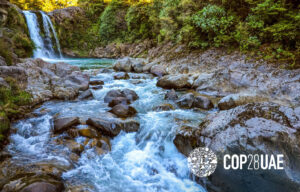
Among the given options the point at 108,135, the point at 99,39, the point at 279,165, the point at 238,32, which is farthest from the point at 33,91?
the point at 99,39

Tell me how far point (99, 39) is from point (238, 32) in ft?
78.1

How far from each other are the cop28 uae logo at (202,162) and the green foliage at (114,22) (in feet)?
Answer: 82.3

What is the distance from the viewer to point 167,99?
7461 mm

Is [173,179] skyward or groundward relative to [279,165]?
groundward

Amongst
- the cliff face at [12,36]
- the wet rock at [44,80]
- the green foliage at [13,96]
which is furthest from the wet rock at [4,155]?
the cliff face at [12,36]

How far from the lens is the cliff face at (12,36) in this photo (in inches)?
307

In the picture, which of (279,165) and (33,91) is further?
(33,91)

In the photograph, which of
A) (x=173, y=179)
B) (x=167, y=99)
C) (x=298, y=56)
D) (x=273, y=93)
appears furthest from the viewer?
(x=167, y=99)

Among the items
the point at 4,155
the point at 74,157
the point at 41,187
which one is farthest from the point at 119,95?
the point at 41,187

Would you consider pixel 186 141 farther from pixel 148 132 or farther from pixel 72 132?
pixel 72 132

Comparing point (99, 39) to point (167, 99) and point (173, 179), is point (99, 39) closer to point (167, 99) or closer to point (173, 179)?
point (167, 99)

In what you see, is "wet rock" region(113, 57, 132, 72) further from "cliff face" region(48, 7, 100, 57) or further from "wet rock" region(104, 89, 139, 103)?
"cliff face" region(48, 7, 100, 57)

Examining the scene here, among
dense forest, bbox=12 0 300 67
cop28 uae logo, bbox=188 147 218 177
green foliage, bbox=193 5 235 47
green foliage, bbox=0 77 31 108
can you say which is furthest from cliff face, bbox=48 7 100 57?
cop28 uae logo, bbox=188 147 218 177

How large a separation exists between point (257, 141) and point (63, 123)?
14.9 ft
